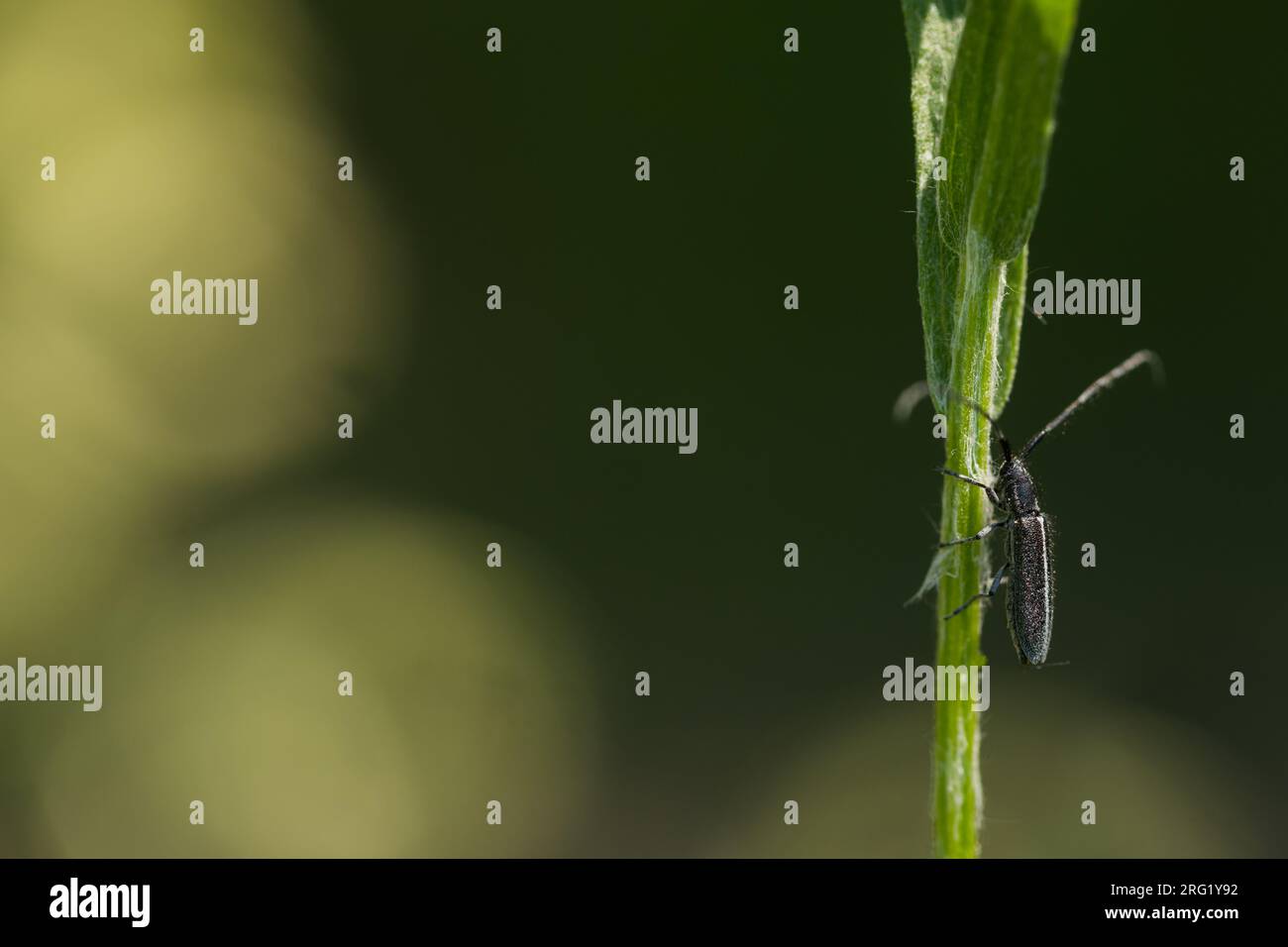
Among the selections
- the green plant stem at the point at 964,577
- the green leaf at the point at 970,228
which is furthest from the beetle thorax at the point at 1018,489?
the green plant stem at the point at 964,577

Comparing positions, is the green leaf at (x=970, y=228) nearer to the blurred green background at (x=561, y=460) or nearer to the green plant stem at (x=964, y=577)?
the green plant stem at (x=964, y=577)

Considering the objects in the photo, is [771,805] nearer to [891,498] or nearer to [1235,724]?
[891,498]

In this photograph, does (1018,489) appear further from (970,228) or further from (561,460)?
(561,460)

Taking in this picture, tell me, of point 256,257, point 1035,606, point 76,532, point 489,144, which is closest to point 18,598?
point 76,532

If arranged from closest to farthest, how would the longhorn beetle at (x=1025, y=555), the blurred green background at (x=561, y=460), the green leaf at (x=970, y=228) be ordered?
the green leaf at (x=970, y=228), the longhorn beetle at (x=1025, y=555), the blurred green background at (x=561, y=460)

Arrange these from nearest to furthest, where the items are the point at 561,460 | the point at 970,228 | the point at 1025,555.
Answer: the point at 970,228
the point at 1025,555
the point at 561,460

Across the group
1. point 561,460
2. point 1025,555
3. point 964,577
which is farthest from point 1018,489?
point 561,460
